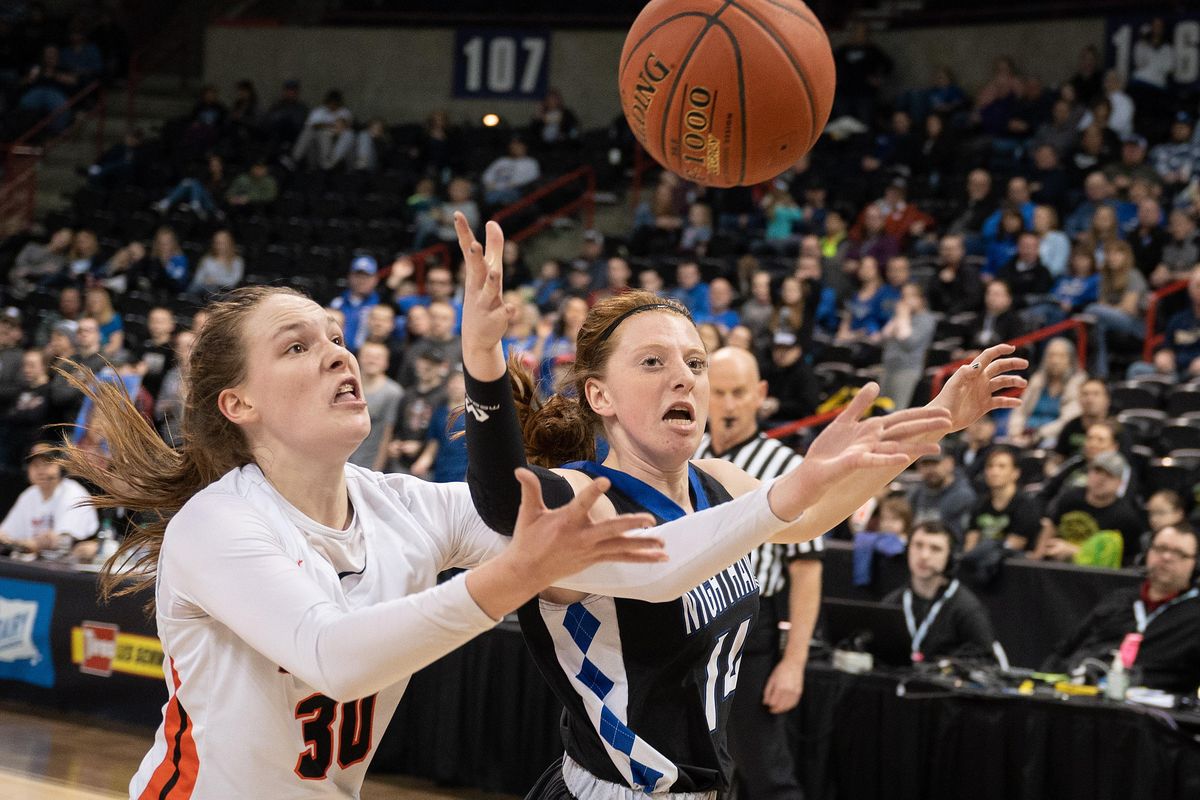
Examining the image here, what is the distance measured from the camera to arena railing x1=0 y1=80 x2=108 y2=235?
59.0 feet

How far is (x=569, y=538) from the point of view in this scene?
6.26ft

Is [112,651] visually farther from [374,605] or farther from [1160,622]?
[374,605]

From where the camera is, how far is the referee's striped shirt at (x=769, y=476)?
190 inches

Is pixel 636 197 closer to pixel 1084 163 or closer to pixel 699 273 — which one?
pixel 699 273

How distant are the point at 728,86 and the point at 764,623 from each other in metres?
1.84

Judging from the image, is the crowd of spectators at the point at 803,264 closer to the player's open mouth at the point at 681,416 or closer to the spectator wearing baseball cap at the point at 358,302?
the spectator wearing baseball cap at the point at 358,302

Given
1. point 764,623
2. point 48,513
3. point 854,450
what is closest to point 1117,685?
point 764,623

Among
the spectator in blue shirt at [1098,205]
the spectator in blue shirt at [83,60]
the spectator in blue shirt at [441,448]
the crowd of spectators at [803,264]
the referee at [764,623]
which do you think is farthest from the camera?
the spectator in blue shirt at [83,60]

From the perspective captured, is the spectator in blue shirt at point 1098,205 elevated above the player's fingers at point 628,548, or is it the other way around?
the spectator in blue shirt at point 1098,205

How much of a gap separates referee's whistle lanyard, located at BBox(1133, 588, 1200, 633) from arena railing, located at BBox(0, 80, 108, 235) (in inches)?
589

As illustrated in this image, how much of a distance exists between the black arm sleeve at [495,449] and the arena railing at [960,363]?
6.84 m

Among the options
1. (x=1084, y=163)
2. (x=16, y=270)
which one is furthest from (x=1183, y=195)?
(x=16, y=270)

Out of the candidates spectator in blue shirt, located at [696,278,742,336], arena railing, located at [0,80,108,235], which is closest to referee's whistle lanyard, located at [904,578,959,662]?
spectator in blue shirt, located at [696,278,742,336]

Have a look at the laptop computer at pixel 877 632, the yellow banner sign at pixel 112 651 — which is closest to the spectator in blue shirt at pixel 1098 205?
the laptop computer at pixel 877 632
